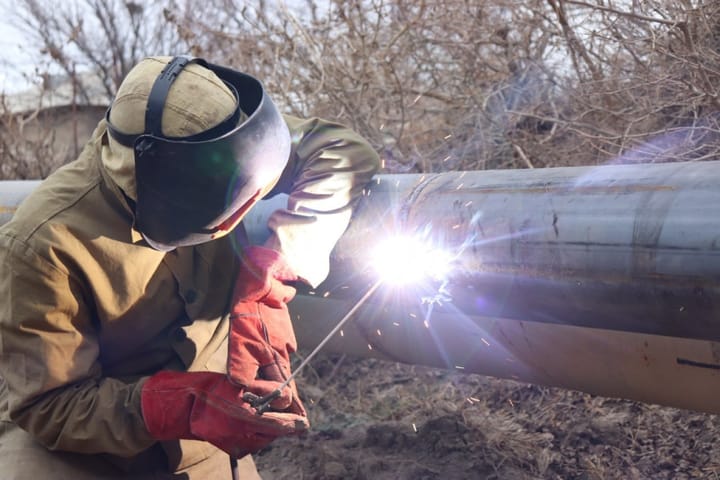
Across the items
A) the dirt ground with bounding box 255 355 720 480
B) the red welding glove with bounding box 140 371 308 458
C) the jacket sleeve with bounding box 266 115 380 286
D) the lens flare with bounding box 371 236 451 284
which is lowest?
the dirt ground with bounding box 255 355 720 480

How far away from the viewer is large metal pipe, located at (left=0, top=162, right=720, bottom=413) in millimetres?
1432

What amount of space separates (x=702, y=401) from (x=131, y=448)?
148 cm

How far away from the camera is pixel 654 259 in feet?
4.69

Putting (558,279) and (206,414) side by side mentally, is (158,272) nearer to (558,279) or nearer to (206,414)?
(206,414)

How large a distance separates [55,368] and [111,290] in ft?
0.84

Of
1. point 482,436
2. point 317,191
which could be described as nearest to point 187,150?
point 317,191

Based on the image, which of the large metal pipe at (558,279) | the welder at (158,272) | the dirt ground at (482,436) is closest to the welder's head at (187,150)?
the welder at (158,272)

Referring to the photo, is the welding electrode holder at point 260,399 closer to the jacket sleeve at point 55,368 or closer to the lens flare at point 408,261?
the jacket sleeve at point 55,368

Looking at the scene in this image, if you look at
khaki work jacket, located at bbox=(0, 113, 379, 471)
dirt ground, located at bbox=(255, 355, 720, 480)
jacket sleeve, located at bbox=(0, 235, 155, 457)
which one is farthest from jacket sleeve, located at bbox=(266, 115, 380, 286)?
dirt ground, located at bbox=(255, 355, 720, 480)

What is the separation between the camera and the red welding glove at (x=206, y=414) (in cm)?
186

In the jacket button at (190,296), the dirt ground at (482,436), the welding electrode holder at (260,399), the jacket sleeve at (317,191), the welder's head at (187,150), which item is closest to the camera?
the welder's head at (187,150)

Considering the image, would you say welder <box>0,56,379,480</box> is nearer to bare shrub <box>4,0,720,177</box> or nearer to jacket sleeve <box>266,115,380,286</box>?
jacket sleeve <box>266,115,380,286</box>

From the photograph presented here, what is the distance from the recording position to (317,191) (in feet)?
6.93

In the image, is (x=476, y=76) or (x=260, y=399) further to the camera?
(x=476, y=76)
